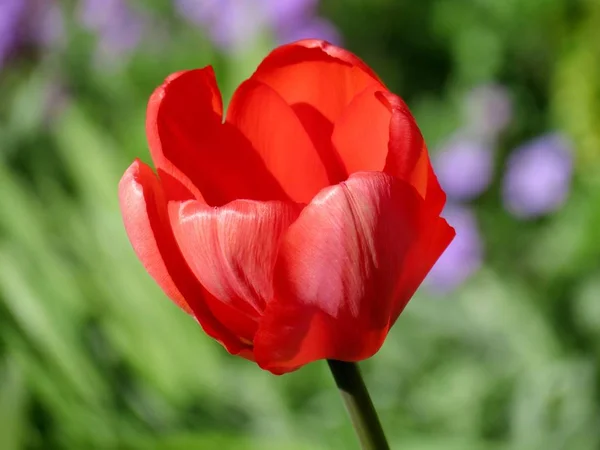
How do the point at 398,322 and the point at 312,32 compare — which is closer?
the point at 398,322

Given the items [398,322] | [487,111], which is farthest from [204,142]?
[487,111]

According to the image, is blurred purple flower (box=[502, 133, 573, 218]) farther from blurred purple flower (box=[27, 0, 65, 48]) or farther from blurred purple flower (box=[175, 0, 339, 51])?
blurred purple flower (box=[27, 0, 65, 48])

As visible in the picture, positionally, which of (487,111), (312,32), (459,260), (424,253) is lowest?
(459,260)

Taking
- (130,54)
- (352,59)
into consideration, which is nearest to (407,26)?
(130,54)

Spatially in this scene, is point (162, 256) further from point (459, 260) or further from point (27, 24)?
point (27, 24)

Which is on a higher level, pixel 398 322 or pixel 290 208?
pixel 290 208

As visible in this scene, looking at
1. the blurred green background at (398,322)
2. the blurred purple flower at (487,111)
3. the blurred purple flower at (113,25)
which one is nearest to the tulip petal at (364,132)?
the blurred green background at (398,322)

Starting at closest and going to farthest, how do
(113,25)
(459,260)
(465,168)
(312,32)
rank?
1. (459,260)
2. (465,168)
3. (312,32)
4. (113,25)
